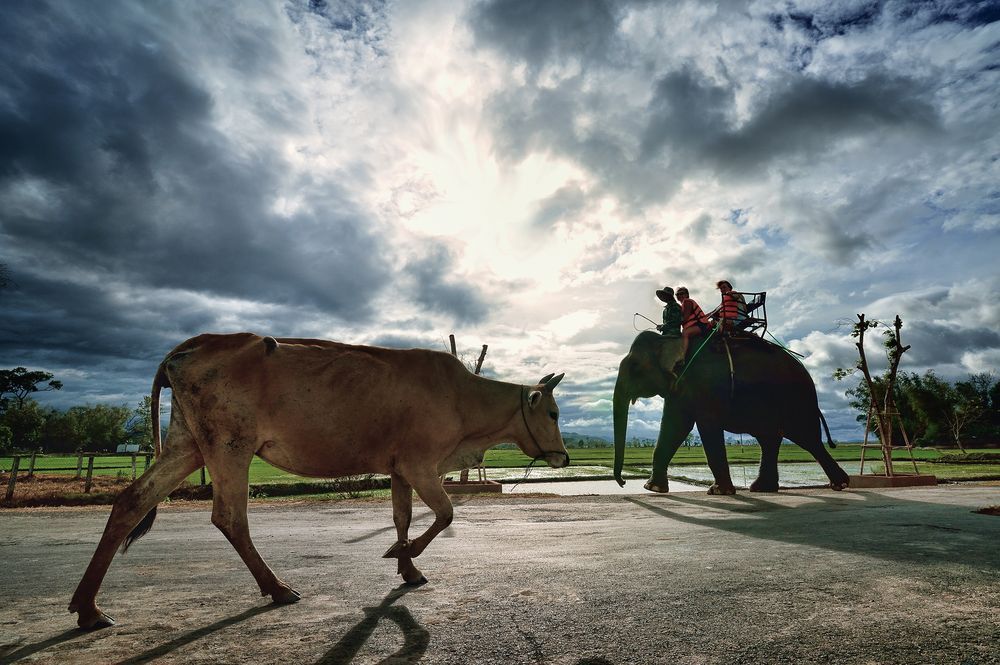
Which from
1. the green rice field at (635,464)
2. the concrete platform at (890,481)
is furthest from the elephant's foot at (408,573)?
the concrete platform at (890,481)

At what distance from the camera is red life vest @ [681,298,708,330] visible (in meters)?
15.4

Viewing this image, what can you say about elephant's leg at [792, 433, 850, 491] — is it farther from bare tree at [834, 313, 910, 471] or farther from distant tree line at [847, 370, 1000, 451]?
distant tree line at [847, 370, 1000, 451]

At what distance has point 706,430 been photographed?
15156mm

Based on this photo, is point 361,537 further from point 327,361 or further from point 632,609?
point 632,609

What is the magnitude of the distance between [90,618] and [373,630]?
74.2 inches

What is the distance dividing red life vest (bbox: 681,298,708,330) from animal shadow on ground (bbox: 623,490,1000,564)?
193 inches

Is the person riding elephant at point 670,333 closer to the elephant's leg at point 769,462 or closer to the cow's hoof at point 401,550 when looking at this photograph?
the elephant's leg at point 769,462

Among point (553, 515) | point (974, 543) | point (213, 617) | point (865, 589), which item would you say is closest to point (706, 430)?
point (553, 515)

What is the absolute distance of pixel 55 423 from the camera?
6844cm

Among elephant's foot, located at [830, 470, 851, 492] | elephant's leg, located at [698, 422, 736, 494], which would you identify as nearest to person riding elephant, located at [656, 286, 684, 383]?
elephant's leg, located at [698, 422, 736, 494]

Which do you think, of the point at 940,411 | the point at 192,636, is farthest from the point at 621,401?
the point at 940,411

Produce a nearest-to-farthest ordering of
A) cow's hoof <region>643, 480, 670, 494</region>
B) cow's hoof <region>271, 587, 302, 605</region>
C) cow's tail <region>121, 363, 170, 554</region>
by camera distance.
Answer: cow's hoof <region>271, 587, 302, 605</region> < cow's tail <region>121, 363, 170, 554</region> < cow's hoof <region>643, 480, 670, 494</region>

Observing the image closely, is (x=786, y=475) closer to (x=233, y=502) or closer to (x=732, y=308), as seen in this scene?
(x=732, y=308)

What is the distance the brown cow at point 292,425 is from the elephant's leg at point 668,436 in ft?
36.6
